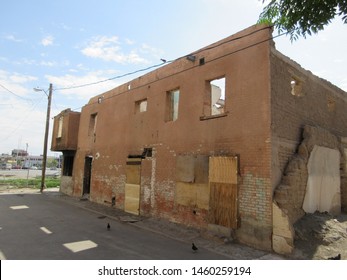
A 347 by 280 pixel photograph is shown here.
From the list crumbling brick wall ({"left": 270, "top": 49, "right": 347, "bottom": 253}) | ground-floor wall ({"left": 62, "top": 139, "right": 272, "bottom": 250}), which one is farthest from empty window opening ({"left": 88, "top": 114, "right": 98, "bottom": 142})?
crumbling brick wall ({"left": 270, "top": 49, "right": 347, "bottom": 253})

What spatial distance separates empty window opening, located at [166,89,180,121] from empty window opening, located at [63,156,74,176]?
39.2ft

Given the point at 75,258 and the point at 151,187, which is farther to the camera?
the point at 151,187

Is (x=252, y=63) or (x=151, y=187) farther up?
(x=252, y=63)

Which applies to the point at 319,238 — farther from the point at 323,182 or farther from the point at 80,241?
the point at 80,241

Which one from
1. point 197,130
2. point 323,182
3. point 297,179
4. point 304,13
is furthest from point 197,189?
point 304,13

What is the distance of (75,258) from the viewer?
648cm

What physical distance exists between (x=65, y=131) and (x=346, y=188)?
1720cm

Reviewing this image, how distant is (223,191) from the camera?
8.78 metres

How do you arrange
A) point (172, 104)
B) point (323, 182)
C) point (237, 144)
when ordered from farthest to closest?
point (172, 104), point (323, 182), point (237, 144)

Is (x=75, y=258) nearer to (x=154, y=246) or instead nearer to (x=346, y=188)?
(x=154, y=246)

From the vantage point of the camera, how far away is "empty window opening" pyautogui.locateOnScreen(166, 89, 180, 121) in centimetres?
1192

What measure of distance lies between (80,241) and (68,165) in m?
14.3

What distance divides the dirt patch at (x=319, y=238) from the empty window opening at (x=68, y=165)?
17.3m

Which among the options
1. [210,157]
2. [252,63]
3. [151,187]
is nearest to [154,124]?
A: [151,187]
